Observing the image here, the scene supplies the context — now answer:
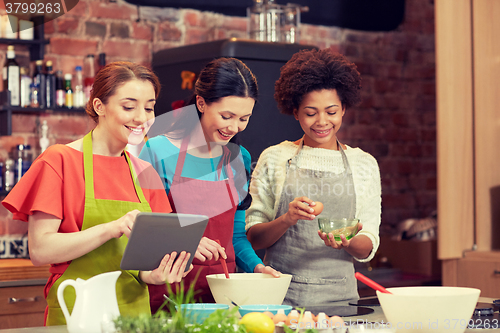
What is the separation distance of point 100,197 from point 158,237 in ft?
1.04

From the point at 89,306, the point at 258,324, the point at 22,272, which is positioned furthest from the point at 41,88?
the point at 258,324

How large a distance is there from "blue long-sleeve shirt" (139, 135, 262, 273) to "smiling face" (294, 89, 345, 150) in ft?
0.97

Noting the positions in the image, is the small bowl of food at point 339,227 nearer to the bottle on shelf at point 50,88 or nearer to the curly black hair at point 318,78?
the curly black hair at point 318,78

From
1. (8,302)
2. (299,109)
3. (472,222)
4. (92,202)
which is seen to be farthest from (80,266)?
(472,222)

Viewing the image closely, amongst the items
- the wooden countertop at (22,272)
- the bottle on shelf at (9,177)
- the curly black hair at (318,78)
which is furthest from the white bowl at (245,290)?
the bottle on shelf at (9,177)

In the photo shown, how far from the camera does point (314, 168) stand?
75.4 inches

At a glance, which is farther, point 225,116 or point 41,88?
point 41,88

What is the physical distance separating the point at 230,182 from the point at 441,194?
144 cm

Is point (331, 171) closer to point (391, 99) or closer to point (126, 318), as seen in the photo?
point (126, 318)

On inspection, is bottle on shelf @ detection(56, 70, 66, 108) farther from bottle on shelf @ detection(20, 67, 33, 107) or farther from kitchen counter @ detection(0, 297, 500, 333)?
kitchen counter @ detection(0, 297, 500, 333)

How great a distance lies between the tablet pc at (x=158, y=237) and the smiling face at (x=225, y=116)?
48cm

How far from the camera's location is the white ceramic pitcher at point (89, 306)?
1061mm

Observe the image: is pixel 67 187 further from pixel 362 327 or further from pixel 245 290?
pixel 362 327

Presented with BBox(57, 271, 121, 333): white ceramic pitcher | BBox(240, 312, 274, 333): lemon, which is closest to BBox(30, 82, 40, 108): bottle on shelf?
BBox(57, 271, 121, 333): white ceramic pitcher
